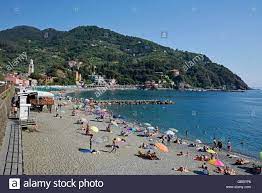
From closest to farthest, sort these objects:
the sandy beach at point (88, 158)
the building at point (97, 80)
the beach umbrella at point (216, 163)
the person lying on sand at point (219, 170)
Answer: the sandy beach at point (88, 158)
the person lying on sand at point (219, 170)
the beach umbrella at point (216, 163)
the building at point (97, 80)

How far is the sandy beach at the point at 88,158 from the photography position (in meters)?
21.0

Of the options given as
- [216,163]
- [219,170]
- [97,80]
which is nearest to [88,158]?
[219,170]

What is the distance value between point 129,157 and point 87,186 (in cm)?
1622

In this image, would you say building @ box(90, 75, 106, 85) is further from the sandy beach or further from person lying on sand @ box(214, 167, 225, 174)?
person lying on sand @ box(214, 167, 225, 174)

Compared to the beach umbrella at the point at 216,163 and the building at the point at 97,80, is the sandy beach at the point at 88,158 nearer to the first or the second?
the beach umbrella at the point at 216,163

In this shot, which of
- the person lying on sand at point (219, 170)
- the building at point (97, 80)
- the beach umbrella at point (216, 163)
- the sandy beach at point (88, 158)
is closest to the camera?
the sandy beach at point (88, 158)

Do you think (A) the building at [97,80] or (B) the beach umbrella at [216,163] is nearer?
(B) the beach umbrella at [216,163]

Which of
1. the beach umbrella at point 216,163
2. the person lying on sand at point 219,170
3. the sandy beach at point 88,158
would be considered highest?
the sandy beach at point 88,158

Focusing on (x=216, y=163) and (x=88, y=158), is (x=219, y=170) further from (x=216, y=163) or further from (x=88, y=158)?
(x=88, y=158)

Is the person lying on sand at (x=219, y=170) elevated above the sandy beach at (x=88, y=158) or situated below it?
below

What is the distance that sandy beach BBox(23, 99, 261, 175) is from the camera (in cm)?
2100

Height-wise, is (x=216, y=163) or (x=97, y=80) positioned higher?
(x=97, y=80)

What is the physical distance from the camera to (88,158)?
79.3ft

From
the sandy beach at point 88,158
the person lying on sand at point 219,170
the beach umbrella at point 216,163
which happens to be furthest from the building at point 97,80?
the person lying on sand at point 219,170
